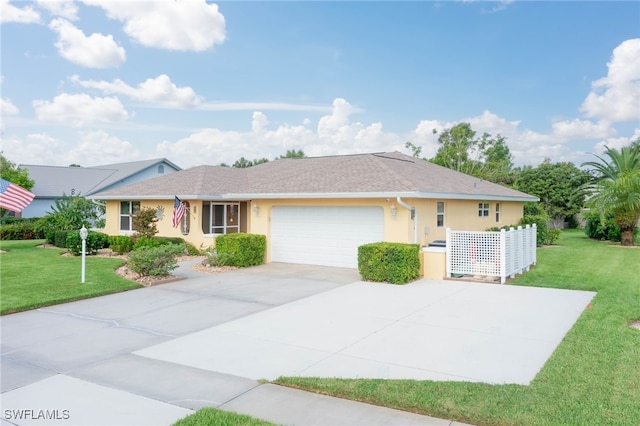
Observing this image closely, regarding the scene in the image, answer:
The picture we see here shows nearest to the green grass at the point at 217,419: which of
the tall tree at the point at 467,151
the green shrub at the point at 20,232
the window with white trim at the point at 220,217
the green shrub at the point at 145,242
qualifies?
the green shrub at the point at 145,242

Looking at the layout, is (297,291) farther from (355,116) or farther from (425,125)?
(425,125)

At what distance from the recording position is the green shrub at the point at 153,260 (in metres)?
11.8

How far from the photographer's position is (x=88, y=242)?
17.9 meters

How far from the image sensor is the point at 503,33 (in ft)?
67.9

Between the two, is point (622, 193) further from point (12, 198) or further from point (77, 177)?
point (77, 177)

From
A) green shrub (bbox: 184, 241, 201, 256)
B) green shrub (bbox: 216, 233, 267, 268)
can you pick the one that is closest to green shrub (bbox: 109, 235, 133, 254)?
green shrub (bbox: 184, 241, 201, 256)

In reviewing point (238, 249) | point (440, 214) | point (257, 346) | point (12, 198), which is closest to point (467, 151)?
point (440, 214)

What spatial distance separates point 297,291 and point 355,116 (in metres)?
20.9

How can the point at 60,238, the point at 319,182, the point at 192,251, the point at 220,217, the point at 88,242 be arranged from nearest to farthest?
the point at 319,182 < the point at 88,242 < the point at 192,251 < the point at 220,217 < the point at 60,238

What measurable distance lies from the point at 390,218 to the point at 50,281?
31.5 ft

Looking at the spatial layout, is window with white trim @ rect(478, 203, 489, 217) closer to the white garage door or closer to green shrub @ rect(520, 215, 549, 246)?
green shrub @ rect(520, 215, 549, 246)

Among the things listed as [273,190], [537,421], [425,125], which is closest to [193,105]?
[273,190]

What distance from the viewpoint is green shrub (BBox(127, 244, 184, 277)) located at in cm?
1180

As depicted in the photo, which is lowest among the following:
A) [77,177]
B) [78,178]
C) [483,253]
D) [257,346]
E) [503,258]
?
[257,346]
